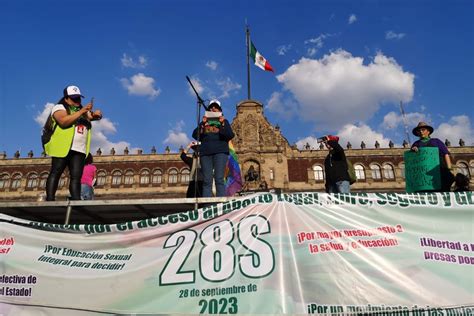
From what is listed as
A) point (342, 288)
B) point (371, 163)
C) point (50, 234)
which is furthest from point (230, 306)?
point (371, 163)

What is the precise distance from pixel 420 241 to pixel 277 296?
5.51ft

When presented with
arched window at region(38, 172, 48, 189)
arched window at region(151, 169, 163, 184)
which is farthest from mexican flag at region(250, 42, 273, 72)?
arched window at region(38, 172, 48, 189)

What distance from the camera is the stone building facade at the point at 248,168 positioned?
3291cm

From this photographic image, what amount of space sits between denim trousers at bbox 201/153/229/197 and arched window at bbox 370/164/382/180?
32090 mm

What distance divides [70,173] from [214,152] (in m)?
2.34

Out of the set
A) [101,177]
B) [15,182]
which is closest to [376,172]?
[101,177]

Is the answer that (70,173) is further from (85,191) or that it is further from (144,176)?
(144,176)

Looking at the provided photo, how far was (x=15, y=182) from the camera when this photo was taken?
34.8m

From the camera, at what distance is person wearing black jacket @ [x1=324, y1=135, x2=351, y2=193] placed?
19.4 ft

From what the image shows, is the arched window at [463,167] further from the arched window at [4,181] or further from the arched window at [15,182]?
the arched window at [4,181]

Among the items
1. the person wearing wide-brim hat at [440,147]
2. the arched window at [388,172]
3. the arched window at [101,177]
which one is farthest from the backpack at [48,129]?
the arched window at [388,172]

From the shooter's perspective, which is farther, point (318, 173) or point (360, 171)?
point (360, 171)

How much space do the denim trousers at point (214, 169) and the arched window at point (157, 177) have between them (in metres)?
30.2

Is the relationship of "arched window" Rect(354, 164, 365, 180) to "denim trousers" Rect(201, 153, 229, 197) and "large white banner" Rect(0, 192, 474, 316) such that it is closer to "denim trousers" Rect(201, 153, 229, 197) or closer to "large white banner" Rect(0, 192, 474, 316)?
"denim trousers" Rect(201, 153, 229, 197)
